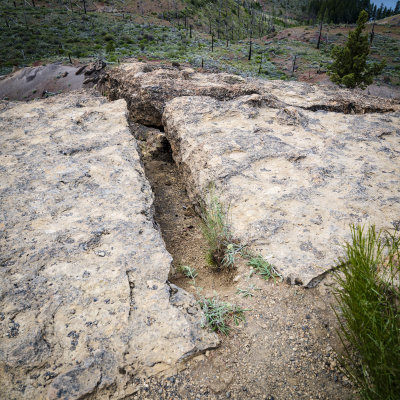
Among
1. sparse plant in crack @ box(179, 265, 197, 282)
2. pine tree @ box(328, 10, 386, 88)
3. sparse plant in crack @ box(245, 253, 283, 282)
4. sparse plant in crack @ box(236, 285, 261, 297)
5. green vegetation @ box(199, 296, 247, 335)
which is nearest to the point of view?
green vegetation @ box(199, 296, 247, 335)

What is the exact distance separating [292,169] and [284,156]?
33cm

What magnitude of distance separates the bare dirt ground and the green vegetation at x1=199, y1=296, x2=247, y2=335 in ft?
0.18

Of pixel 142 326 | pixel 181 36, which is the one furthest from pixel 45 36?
pixel 142 326

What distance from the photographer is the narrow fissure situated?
9.01 ft

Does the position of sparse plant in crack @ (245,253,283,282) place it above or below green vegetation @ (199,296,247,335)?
above

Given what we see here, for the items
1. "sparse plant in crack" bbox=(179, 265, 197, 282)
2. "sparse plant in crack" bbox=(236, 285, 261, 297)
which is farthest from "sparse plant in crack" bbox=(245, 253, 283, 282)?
"sparse plant in crack" bbox=(179, 265, 197, 282)

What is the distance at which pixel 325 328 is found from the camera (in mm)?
2062

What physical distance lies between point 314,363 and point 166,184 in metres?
3.71

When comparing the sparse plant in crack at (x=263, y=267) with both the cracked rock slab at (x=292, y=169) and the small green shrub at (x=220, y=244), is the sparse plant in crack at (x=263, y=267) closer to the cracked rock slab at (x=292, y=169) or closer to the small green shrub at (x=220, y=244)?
the cracked rock slab at (x=292, y=169)

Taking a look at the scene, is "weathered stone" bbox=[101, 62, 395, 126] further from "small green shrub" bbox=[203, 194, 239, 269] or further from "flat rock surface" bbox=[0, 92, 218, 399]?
"small green shrub" bbox=[203, 194, 239, 269]

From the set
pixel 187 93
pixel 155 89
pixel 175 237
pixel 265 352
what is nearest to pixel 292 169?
pixel 175 237

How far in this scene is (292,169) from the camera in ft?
12.5

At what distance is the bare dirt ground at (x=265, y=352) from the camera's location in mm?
1753

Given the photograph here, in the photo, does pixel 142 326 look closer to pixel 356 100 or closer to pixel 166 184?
pixel 166 184
